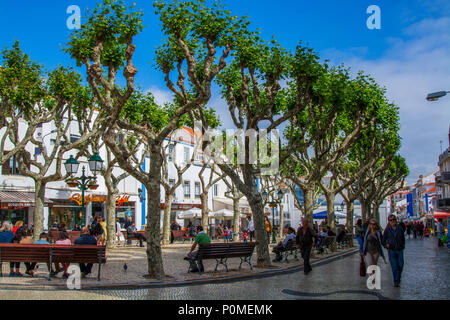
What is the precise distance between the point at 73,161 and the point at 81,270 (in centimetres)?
688

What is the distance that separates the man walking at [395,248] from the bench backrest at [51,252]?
24.5 ft

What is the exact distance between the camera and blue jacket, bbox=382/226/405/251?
11.1 m

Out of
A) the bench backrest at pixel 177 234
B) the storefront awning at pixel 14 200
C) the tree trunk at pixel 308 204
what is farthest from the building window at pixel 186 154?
the tree trunk at pixel 308 204

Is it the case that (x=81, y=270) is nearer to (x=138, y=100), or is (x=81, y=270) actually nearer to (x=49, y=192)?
(x=138, y=100)

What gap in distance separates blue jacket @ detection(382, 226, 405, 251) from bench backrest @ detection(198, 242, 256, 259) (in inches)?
185

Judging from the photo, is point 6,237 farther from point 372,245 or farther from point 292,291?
point 372,245

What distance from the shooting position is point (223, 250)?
45.2 ft

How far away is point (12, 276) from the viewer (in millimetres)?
12547

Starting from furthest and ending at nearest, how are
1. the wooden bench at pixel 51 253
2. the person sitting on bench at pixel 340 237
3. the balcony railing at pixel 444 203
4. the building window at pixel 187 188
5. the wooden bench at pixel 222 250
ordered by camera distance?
the building window at pixel 187 188 < the balcony railing at pixel 444 203 < the person sitting on bench at pixel 340 237 < the wooden bench at pixel 222 250 < the wooden bench at pixel 51 253

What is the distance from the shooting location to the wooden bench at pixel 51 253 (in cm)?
1186

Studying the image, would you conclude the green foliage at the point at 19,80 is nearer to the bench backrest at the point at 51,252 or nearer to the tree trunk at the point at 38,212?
the tree trunk at the point at 38,212

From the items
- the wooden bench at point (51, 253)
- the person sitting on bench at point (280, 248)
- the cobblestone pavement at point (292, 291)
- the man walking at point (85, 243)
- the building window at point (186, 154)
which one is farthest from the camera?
the building window at point (186, 154)

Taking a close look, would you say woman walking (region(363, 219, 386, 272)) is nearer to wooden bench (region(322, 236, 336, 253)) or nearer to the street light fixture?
the street light fixture
